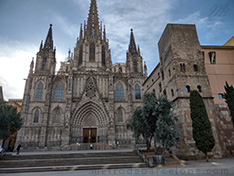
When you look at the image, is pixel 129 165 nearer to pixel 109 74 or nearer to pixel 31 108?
pixel 109 74

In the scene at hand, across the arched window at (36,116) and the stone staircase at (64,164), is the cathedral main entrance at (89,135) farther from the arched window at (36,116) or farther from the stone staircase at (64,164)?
the stone staircase at (64,164)

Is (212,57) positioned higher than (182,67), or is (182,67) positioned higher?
(212,57)

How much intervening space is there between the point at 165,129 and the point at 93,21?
39559mm

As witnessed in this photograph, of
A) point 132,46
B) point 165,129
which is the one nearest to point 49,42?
point 132,46

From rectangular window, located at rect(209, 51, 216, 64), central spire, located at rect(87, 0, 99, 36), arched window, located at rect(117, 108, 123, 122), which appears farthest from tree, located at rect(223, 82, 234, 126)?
central spire, located at rect(87, 0, 99, 36)

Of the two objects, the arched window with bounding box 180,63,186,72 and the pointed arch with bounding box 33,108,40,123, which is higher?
the arched window with bounding box 180,63,186,72

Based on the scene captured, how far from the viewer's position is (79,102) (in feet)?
98.8

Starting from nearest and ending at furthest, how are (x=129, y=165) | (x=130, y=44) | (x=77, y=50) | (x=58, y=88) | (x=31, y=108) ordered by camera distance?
(x=129, y=165)
(x=31, y=108)
(x=58, y=88)
(x=77, y=50)
(x=130, y=44)

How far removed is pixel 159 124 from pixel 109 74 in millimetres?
22607

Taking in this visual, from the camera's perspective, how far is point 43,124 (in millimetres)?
28328

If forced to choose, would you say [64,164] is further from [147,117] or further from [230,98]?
[230,98]

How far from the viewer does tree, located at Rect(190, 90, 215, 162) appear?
38.6ft

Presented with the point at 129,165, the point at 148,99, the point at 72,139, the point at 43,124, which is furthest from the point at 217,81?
the point at 43,124

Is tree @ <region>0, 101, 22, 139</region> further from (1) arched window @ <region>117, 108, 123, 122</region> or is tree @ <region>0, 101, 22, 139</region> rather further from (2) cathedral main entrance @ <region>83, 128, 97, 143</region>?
(1) arched window @ <region>117, 108, 123, 122</region>
